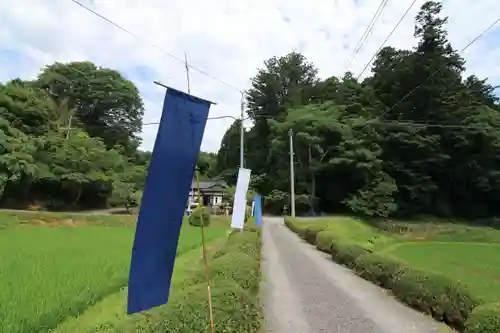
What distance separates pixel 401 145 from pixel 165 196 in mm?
35443

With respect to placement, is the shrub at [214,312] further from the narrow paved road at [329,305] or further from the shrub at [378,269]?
the shrub at [378,269]

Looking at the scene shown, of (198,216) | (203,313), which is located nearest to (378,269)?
(198,216)

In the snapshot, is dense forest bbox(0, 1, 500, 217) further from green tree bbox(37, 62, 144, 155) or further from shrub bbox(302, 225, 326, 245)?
shrub bbox(302, 225, 326, 245)

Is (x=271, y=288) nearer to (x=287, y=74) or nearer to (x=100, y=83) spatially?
(x=100, y=83)

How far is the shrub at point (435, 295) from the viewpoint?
18.1 ft

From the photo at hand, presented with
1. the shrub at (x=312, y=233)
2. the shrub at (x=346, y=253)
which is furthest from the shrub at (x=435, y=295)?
the shrub at (x=312, y=233)

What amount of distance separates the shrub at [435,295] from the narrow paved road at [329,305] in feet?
0.50

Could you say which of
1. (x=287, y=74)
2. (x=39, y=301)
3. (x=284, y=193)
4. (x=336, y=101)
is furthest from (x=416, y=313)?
(x=287, y=74)

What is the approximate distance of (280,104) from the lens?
165ft

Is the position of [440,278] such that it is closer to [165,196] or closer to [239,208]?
[165,196]

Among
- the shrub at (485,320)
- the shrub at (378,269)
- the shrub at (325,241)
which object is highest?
the shrub at (325,241)

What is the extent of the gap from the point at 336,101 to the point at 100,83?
25.7 m

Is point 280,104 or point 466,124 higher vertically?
point 280,104

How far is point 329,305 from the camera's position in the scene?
6.95m
